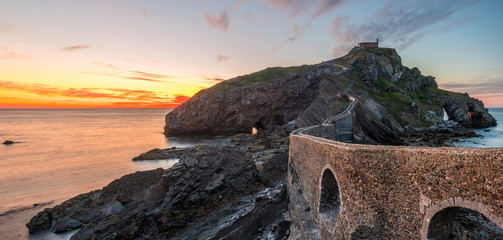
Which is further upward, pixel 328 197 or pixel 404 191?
pixel 404 191

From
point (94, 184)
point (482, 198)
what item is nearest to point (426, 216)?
point (482, 198)

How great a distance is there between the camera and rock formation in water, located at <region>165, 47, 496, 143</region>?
210 ft

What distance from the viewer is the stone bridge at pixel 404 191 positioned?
5.92 meters

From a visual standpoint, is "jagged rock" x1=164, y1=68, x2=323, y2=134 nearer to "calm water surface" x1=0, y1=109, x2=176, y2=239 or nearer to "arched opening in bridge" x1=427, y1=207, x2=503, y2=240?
"calm water surface" x1=0, y1=109, x2=176, y2=239

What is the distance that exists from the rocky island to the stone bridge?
1143 mm

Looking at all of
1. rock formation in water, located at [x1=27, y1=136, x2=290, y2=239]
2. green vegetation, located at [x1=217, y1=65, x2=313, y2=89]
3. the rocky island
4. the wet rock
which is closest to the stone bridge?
the rocky island

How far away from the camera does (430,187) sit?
7121 mm

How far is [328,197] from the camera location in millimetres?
13453

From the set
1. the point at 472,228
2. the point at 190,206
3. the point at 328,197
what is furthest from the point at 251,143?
the point at 472,228

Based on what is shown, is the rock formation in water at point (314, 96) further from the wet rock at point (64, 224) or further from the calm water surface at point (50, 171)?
the wet rock at point (64, 224)

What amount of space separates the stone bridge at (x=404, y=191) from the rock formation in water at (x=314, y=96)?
156ft

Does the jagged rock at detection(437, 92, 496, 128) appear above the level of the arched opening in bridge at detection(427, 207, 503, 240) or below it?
above

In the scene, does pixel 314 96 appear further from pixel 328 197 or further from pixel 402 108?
pixel 328 197

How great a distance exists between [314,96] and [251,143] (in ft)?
121
